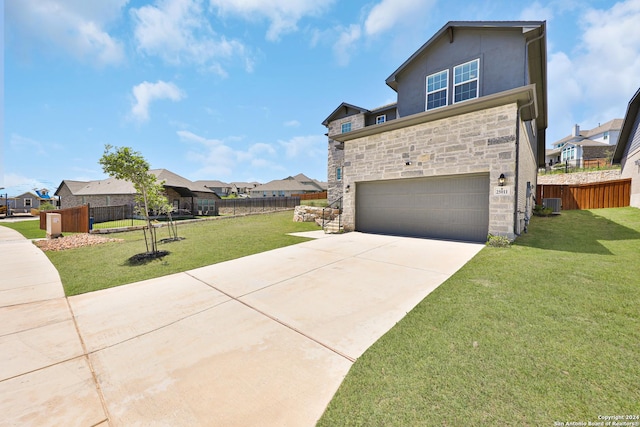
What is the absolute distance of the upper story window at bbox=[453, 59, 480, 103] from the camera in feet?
31.7

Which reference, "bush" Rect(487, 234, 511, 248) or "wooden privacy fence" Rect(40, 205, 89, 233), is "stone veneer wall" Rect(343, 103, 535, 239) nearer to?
"bush" Rect(487, 234, 511, 248)

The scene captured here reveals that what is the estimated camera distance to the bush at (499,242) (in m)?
7.11

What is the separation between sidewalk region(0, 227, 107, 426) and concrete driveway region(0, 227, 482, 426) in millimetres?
12

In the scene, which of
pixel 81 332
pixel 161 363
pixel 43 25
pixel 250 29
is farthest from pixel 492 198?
pixel 43 25

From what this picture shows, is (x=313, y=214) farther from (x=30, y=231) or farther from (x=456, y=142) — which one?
(x=30, y=231)

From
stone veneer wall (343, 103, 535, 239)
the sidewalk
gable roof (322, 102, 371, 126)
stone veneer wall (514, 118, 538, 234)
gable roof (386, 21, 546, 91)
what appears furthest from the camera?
gable roof (322, 102, 371, 126)

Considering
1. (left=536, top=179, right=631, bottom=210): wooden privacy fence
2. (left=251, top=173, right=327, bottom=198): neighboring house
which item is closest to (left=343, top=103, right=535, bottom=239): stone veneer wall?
(left=536, top=179, right=631, bottom=210): wooden privacy fence

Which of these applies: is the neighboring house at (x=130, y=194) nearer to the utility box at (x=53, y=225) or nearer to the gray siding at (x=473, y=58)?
the utility box at (x=53, y=225)

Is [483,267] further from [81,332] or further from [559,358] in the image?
Answer: [81,332]

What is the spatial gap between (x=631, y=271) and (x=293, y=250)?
744cm

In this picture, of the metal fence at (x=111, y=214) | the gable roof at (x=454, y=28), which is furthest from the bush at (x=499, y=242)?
the metal fence at (x=111, y=214)

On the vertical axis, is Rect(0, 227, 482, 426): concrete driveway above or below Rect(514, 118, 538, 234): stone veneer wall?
below

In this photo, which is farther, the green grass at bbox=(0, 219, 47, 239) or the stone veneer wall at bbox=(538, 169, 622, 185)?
the stone veneer wall at bbox=(538, 169, 622, 185)

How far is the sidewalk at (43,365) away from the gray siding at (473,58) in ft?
41.9
